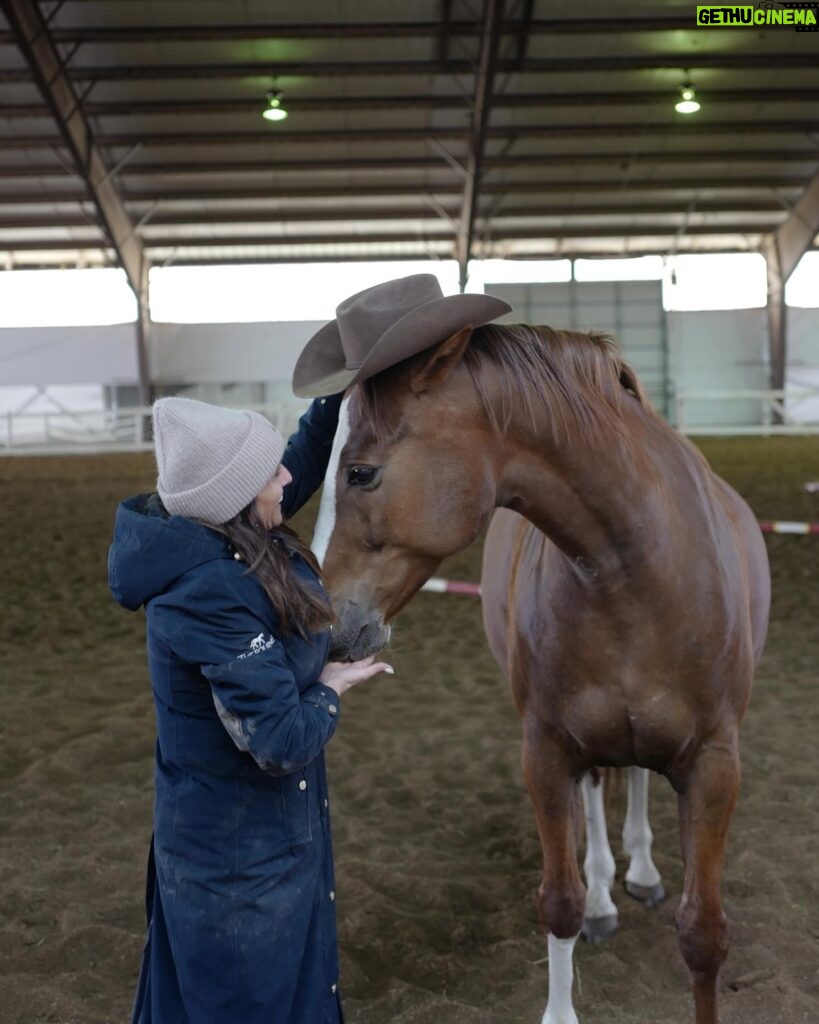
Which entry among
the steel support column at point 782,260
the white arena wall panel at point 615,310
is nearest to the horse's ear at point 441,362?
the steel support column at point 782,260

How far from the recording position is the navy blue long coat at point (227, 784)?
1521 millimetres

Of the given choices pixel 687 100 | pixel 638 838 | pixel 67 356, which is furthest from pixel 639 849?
pixel 67 356

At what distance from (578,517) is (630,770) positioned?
1.65 m

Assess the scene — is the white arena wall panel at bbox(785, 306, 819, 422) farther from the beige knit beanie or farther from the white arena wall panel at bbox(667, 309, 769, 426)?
the beige knit beanie

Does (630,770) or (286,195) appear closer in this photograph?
(630,770)

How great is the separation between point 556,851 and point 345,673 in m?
0.85

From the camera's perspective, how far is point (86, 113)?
16.9 meters

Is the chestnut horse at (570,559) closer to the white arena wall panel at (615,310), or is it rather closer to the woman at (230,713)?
the woman at (230,713)

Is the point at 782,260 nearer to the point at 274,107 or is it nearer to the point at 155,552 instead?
the point at 274,107

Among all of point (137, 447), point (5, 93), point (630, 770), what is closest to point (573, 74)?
point (5, 93)

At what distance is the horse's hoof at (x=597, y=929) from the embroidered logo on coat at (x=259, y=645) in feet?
5.77

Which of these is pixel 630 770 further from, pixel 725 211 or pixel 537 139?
pixel 725 211

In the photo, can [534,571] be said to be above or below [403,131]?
below

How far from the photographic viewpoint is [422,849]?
11.1 feet
